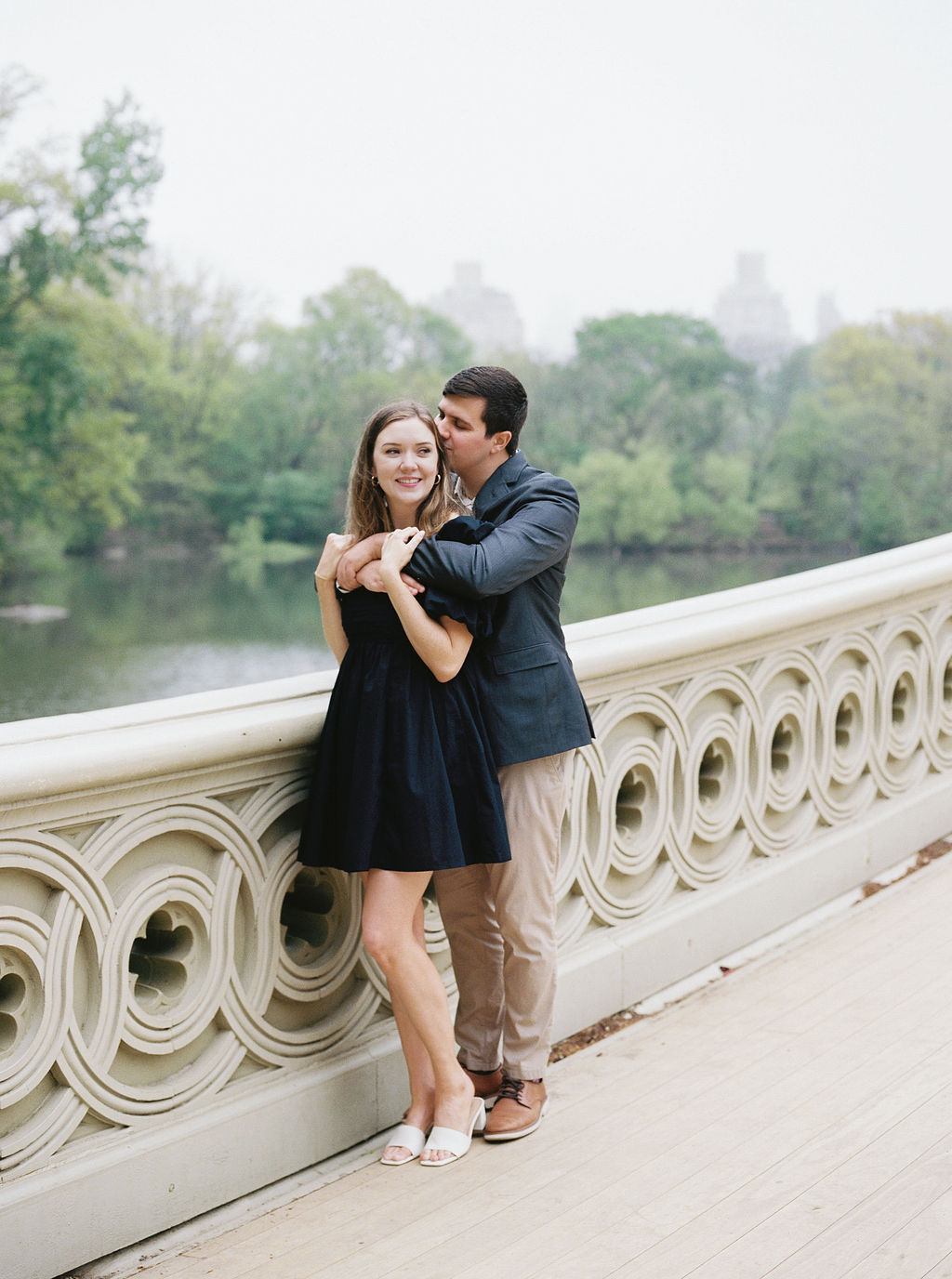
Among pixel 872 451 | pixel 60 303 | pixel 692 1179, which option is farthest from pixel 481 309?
pixel 692 1179

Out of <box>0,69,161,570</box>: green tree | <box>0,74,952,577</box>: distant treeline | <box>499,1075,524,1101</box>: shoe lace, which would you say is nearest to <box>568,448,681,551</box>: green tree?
<box>0,74,952,577</box>: distant treeline

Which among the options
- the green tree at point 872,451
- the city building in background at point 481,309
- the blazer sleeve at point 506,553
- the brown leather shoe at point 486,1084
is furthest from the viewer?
the city building in background at point 481,309

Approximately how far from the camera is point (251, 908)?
2.35 metres

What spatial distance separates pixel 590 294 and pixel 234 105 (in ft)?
79.4

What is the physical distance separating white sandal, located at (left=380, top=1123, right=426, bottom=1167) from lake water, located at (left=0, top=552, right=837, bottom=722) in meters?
34.1

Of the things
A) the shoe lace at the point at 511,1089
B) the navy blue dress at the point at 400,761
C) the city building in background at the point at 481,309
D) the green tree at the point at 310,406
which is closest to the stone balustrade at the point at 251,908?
the navy blue dress at the point at 400,761

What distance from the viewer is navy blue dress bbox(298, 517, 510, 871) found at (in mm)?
2293

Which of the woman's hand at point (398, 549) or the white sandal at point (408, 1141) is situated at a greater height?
the woman's hand at point (398, 549)

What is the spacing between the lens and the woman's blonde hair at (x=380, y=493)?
2367mm

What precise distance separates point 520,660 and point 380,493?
397mm

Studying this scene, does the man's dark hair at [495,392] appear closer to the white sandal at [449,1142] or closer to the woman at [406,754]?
the woman at [406,754]

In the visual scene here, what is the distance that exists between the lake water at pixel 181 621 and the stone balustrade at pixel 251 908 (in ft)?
110

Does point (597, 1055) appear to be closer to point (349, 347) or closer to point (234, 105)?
point (349, 347)

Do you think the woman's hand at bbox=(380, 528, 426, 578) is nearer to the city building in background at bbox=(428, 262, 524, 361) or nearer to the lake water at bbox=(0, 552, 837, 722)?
the lake water at bbox=(0, 552, 837, 722)
